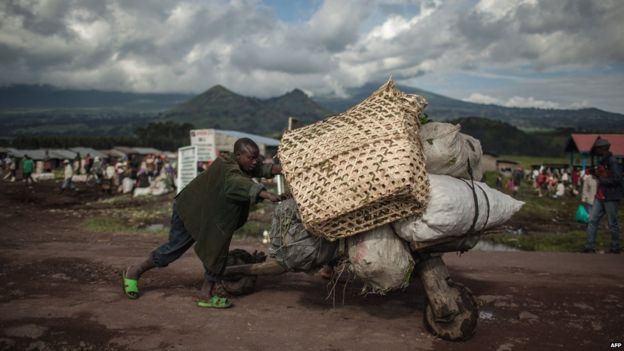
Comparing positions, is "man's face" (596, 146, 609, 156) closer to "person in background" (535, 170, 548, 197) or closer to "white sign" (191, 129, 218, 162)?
"white sign" (191, 129, 218, 162)

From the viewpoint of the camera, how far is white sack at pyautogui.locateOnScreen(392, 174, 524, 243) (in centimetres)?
359

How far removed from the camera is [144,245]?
27.0ft

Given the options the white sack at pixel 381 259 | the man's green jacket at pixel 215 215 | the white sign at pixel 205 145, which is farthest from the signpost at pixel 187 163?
the white sack at pixel 381 259

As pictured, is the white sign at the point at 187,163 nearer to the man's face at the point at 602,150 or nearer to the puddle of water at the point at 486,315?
the man's face at the point at 602,150

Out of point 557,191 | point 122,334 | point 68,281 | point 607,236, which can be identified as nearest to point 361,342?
point 122,334

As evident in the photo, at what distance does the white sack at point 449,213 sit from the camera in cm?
359

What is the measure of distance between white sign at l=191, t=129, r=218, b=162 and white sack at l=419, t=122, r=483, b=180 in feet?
52.4

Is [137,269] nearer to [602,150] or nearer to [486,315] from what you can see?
[486,315]

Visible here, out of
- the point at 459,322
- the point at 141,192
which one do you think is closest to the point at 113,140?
the point at 141,192

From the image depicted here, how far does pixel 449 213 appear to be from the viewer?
141 inches

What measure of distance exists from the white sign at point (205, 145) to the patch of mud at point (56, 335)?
15.3 metres

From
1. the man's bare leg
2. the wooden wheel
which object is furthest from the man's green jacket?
the wooden wheel

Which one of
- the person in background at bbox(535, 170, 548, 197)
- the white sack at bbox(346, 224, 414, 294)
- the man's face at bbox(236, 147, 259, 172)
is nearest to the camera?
the white sack at bbox(346, 224, 414, 294)

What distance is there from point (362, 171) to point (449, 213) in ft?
2.64
